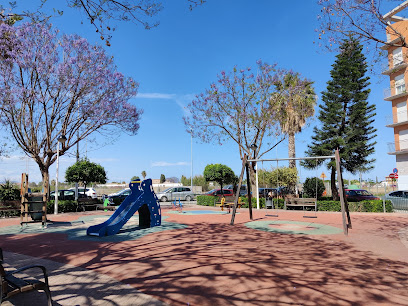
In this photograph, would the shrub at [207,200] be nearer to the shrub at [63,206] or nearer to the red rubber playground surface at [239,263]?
the shrub at [63,206]

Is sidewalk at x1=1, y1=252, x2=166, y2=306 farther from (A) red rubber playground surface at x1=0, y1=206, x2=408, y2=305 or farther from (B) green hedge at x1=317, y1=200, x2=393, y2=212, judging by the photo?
(B) green hedge at x1=317, y1=200, x2=393, y2=212

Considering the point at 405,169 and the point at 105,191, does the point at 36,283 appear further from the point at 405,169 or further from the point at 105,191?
the point at 105,191

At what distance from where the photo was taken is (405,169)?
93.5 feet

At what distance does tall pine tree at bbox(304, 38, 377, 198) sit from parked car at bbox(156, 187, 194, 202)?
14.1m

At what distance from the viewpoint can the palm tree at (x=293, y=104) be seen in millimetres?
21516

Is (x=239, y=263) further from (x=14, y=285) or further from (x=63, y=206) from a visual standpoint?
(x=63, y=206)

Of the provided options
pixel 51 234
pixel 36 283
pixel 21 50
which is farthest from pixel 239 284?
pixel 21 50

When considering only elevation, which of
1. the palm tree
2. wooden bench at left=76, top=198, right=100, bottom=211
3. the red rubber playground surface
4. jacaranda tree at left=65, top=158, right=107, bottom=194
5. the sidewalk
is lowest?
the red rubber playground surface

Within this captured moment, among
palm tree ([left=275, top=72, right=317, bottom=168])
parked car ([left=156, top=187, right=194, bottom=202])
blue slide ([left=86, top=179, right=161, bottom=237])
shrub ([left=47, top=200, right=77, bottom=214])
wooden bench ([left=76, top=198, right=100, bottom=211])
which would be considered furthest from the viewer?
parked car ([left=156, top=187, right=194, bottom=202])

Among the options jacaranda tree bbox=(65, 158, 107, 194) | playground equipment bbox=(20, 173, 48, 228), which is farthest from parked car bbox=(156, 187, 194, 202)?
playground equipment bbox=(20, 173, 48, 228)

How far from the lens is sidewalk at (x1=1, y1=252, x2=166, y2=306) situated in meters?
3.59

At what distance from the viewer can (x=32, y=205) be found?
36.0 feet

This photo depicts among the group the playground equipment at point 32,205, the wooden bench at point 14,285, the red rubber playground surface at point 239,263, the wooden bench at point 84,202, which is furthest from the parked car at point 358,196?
the wooden bench at point 14,285

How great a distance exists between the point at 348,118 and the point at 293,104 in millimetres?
4330
